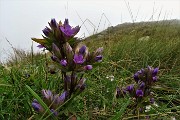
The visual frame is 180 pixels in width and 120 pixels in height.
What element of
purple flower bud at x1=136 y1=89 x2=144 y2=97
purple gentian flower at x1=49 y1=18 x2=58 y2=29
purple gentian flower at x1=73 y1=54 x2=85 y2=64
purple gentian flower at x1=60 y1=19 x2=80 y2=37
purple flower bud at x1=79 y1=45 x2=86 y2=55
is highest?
purple gentian flower at x1=49 y1=18 x2=58 y2=29

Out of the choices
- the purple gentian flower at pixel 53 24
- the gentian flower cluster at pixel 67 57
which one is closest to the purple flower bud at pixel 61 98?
the gentian flower cluster at pixel 67 57

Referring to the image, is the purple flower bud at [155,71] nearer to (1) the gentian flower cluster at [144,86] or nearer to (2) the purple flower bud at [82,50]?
(1) the gentian flower cluster at [144,86]

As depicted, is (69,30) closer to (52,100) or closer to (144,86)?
(52,100)

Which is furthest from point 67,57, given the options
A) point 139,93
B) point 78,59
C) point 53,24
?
point 139,93

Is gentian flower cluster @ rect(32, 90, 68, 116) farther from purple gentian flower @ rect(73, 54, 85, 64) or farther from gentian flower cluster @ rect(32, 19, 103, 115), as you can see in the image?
purple gentian flower @ rect(73, 54, 85, 64)

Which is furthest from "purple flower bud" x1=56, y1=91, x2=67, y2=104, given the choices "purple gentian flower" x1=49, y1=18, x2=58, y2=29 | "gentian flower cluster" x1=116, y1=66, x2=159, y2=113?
"gentian flower cluster" x1=116, y1=66, x2=159, y2=113

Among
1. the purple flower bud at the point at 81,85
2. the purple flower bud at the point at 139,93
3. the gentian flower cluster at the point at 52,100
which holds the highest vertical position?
the purple flower bud at the point at 81,85

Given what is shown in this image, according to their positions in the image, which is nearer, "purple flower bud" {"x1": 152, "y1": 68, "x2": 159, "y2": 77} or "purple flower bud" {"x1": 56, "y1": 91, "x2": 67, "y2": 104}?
"purple flower bud" {"x1": 56, "y1": 91, "x2": 67, "y2": 104}

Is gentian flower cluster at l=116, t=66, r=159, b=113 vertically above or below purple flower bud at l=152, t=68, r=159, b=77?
below
